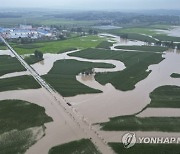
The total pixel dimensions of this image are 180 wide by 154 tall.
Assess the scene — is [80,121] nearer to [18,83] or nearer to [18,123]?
[18,123]

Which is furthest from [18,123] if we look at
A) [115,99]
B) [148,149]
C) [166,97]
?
[166,97]

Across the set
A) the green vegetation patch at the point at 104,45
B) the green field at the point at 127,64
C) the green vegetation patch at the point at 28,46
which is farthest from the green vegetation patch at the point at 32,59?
the green vegetation patch at the point at 104,45

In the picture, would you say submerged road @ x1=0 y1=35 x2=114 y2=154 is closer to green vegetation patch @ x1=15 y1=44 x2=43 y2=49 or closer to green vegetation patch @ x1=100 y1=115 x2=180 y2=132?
green vegetation patch @ x1=100 y1=115 x2=180 y2=132

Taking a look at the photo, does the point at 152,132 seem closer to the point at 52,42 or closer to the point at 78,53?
the point at 78,53

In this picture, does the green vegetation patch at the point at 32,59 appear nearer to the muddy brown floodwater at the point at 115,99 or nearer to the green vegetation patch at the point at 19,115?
the muddy brown floodwater at the point at 115,99

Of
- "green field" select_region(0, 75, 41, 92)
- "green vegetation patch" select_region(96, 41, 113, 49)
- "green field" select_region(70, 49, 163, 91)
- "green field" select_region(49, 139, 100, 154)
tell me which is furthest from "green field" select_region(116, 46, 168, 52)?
"green field" select_region(49, 139, 100, 154)

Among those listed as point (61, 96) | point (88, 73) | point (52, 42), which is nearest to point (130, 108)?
point (61, 96)
